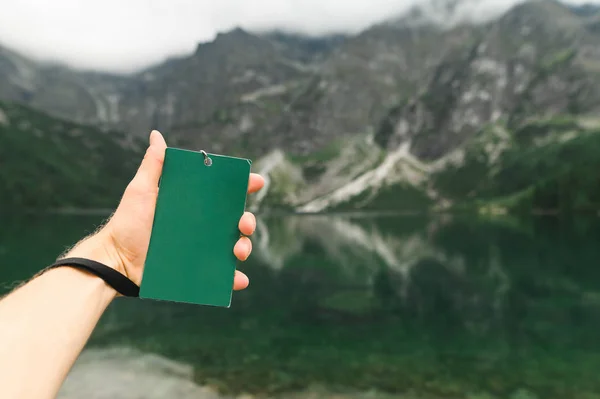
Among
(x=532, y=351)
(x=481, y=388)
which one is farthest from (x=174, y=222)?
(x=532, y=351)

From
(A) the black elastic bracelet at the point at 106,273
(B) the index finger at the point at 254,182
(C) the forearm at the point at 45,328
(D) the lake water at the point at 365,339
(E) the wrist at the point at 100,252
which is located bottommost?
(D) the lake water at the point at 365,339

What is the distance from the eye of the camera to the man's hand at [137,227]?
179 inches

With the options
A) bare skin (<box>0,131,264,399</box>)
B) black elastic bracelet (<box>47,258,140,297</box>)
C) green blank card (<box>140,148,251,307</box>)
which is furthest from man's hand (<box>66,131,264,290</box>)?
black elastic bracelet (<box>47,258,140,297</box>)

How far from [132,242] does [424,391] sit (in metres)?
21.2

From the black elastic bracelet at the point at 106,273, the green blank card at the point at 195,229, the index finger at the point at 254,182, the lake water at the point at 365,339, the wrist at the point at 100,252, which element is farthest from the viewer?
the lake water at the point at 365,339

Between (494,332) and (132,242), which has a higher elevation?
(132,242)

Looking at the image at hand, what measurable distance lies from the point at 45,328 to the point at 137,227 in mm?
1615

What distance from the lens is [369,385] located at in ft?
77.1

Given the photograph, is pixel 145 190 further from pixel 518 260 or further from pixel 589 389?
pixel 518 260

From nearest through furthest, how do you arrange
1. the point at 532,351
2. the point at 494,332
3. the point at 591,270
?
the point at 532,351
the point at 494,332
the point at 591,270

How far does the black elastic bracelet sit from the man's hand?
0.82 feet

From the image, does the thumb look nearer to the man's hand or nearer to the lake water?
the man's hand

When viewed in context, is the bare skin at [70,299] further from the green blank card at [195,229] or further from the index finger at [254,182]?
the green blank card at [195,229]

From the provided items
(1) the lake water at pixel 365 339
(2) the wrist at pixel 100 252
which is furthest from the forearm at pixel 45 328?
(1) the lake water at pixel 365 339
